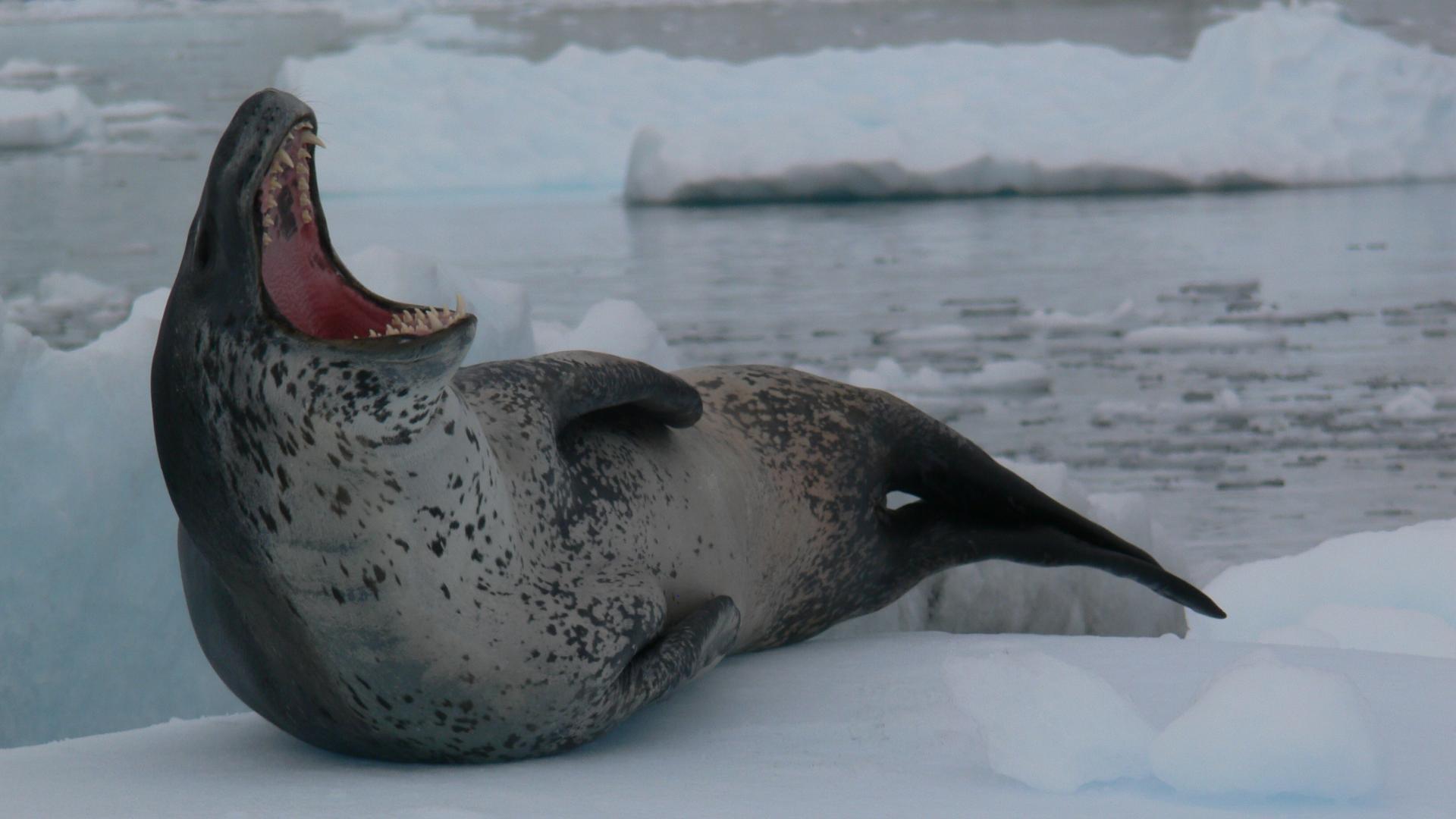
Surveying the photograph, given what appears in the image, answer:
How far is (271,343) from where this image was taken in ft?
4.83

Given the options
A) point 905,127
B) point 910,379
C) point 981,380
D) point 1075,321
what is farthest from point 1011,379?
point 905,127

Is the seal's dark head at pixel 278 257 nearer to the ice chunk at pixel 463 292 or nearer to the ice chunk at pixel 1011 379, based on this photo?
the ice chunk at pixel 463 292

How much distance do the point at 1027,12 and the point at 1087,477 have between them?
1995 centimetres

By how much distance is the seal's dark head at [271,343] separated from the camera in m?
1.46

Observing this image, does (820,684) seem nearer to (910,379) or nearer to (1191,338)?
(910,379)

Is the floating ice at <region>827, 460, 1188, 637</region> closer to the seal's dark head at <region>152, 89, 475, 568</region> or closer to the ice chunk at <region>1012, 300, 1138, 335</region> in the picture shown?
the seal's dark head at <region>152, 89, 475, 568</region>

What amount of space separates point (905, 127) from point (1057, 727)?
11.4 m

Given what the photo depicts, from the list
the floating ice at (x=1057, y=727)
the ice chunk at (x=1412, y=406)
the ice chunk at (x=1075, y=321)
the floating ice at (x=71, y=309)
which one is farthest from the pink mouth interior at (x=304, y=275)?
the ice chunk at (x=1075, y=321)

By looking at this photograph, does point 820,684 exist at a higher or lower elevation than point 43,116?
lower

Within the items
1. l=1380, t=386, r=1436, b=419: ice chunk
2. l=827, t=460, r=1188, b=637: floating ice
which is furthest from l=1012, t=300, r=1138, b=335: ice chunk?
l=827, t=460, r=1188, b=637: floating ice

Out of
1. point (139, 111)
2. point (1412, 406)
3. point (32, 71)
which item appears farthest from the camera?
A: point (139, 111)

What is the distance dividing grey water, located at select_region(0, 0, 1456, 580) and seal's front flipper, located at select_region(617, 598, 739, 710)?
1.80m

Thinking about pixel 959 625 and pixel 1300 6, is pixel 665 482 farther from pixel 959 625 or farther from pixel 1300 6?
pixel 1300 6

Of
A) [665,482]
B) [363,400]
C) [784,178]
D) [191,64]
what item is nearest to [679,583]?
[665,482]
